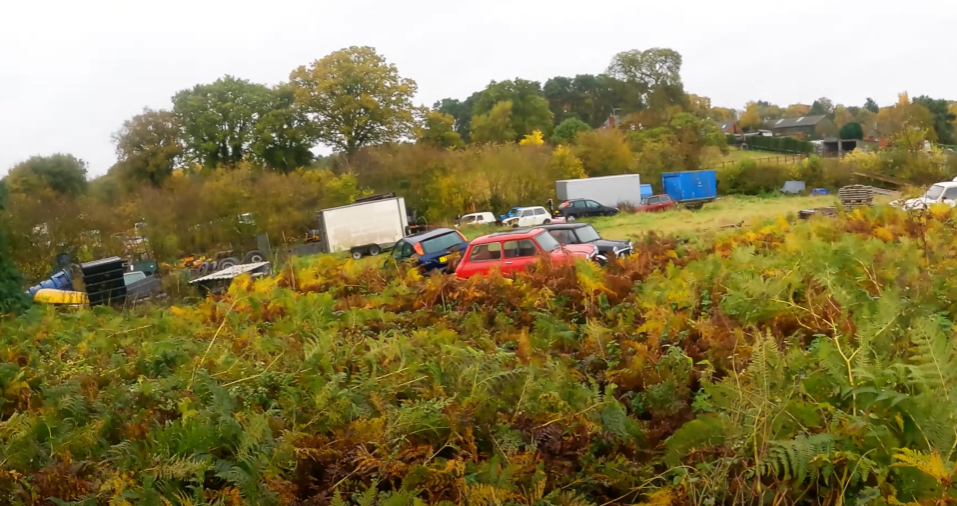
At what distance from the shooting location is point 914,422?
294 cm

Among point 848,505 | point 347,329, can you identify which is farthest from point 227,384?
point 848,505

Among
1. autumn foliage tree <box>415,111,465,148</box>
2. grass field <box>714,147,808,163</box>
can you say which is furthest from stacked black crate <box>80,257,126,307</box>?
grass field <box>714,147,808,163</box>

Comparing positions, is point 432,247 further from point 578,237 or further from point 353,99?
point 353,99

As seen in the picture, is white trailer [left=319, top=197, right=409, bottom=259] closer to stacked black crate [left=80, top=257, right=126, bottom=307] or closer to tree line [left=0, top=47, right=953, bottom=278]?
tree line [left=0, top=47, right=953, bottom=278]

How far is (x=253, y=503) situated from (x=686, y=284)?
16.5ft

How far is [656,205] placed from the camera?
37.7 metres

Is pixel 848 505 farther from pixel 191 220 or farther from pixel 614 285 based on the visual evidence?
pixel 191 220

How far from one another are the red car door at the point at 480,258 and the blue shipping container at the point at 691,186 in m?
30.7

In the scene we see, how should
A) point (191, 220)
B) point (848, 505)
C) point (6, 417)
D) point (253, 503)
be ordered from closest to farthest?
point (848, 505)
point (253, 503)
point (6, 417)
point (191, 220)

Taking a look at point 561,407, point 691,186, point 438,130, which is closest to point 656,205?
point 691,186

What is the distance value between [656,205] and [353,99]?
2295 cm

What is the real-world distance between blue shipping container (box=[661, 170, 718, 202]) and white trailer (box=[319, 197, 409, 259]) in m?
19.7

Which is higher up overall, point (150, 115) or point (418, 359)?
point (150, 115)

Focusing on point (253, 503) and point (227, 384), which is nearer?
point (253, 503)
